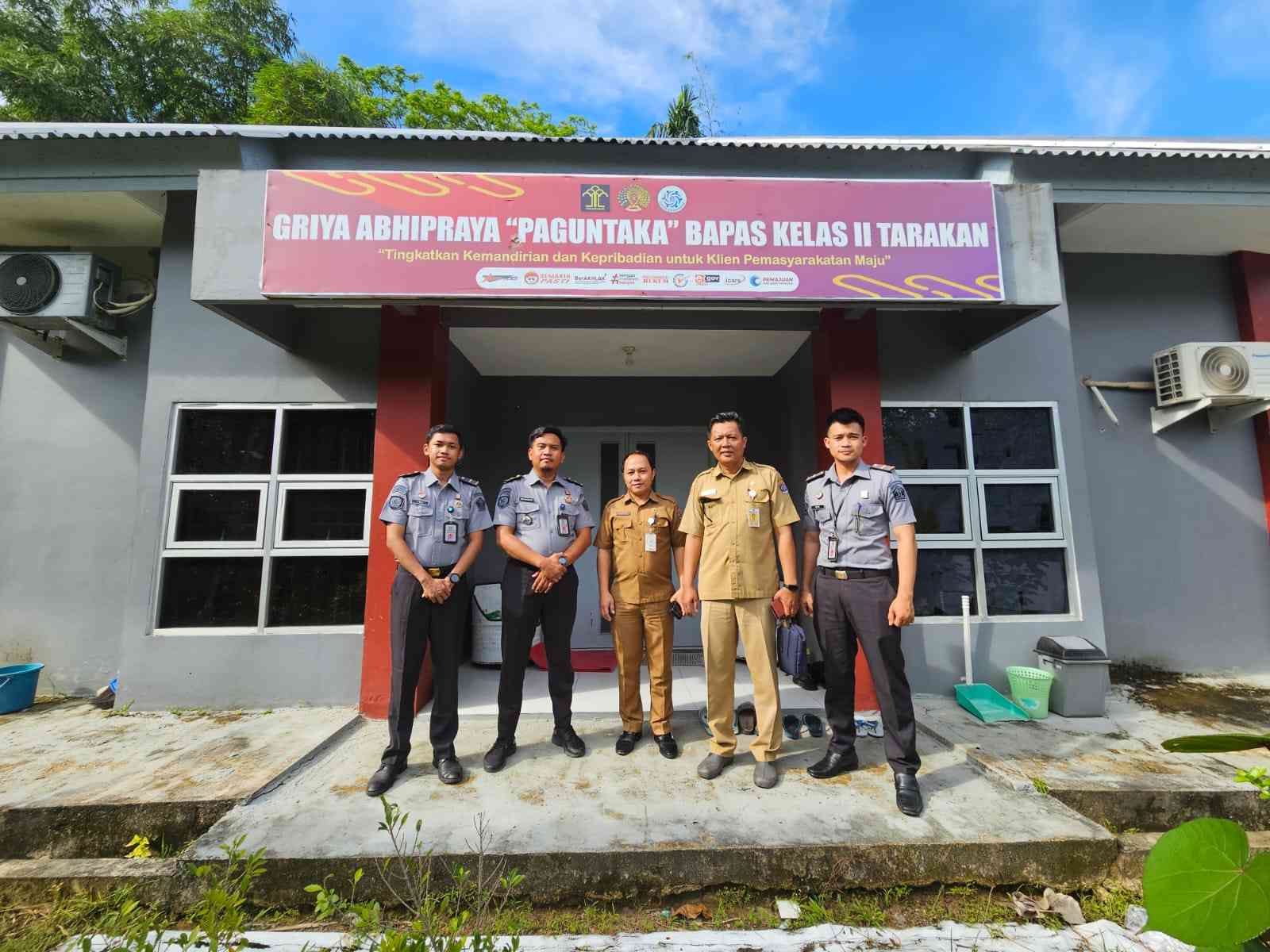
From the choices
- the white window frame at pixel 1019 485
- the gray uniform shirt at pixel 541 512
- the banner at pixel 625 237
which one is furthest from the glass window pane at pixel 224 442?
the white window frame at pixel 1019 485

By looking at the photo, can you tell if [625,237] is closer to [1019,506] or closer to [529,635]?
[529,635]

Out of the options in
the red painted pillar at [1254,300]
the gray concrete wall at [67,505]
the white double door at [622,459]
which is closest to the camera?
the gray concrete wall at [67,505]

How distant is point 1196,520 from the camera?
4410 millimetres

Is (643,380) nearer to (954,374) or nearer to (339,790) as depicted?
(954,374)

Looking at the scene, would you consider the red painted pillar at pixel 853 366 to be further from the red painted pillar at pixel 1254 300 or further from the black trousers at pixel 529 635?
the red painted pillar at pixel 1254 300

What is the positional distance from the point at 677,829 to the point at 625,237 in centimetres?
299

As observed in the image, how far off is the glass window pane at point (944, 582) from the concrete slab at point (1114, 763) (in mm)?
605

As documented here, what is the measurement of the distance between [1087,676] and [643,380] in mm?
3933

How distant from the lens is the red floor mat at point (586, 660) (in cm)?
450

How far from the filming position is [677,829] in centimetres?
228

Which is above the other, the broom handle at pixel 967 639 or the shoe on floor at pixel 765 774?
the broom handle at pixel 967 639

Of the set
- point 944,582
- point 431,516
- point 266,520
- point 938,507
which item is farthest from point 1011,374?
point 266,520

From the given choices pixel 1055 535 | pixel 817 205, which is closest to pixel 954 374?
pixel 1055 535

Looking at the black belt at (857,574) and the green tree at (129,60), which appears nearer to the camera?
the black belt at (857,574)
